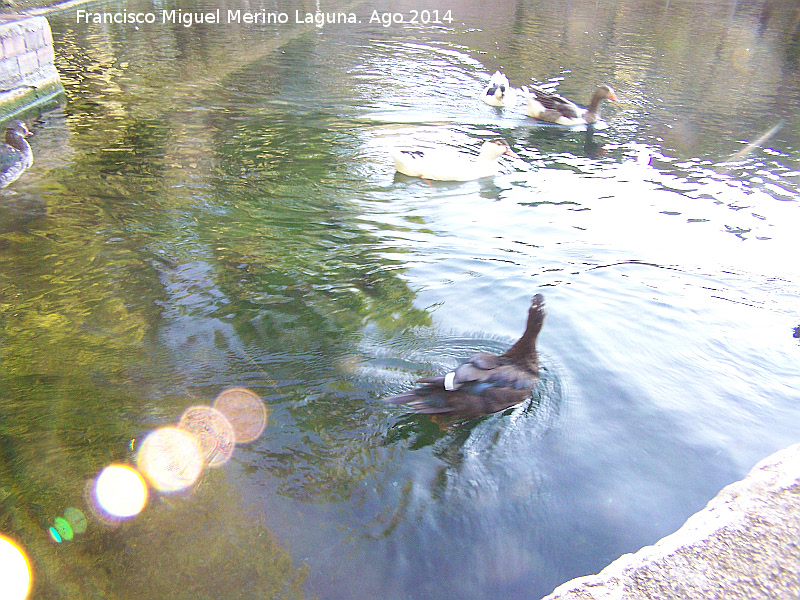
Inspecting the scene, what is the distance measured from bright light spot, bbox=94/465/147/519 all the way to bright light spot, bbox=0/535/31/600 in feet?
1.32

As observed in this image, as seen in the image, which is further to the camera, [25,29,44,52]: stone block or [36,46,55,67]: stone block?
[36,46,55,67]: stone block

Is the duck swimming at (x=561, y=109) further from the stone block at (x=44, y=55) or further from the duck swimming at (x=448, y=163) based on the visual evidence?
the stone block at (x=44, y=55)

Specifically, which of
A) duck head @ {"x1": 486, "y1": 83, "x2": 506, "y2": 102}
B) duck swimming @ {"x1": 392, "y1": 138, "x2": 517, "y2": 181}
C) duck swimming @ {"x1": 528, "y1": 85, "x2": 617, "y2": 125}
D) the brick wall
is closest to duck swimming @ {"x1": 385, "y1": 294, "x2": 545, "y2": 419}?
duck swimming @ {"x1": 392, "y1": 138, "x2": 517, "y2": 181}

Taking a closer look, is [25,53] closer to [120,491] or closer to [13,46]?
[13,46]

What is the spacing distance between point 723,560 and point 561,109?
29.6 feet

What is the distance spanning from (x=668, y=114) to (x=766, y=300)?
6720 millimetres

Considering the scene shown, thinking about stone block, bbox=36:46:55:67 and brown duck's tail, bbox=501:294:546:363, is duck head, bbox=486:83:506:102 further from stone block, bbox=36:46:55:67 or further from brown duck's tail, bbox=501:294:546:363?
stone block, bbox=36:46:55:67

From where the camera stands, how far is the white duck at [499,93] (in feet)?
35.1

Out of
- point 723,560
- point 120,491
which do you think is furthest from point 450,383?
point 120,491

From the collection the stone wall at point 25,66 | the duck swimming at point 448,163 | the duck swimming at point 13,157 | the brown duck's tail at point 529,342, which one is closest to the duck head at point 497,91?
the duck swimming at point 448,163

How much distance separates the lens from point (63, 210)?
247 inches

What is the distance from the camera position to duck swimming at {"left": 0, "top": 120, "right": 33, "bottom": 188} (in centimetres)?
688

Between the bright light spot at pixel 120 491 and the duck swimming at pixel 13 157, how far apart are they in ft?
17.0

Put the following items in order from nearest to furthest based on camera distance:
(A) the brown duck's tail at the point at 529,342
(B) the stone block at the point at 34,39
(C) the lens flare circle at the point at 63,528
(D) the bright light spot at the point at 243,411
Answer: (C) the lens flare circle at the point at 63,528 → (D) the bright light spot at the point at 243,411 → (A) the brown duck's tail at the point at 529,342 → (B) the stone block at the point at 34,39
